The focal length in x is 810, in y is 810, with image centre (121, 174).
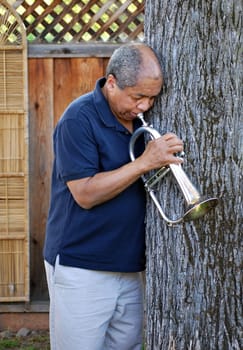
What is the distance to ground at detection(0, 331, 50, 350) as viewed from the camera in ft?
17.0

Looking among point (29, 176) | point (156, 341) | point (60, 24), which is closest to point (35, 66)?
point (60, 24)

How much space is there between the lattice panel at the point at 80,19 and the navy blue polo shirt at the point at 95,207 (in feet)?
6.59

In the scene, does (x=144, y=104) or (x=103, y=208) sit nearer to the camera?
(x=144, y=104)

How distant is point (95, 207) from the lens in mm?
3178

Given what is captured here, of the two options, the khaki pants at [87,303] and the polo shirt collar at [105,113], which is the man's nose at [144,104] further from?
the khaki pants at [87,303]

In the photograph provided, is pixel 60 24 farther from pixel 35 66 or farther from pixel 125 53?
pixel 125 53

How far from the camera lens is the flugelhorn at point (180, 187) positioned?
9.29 feet

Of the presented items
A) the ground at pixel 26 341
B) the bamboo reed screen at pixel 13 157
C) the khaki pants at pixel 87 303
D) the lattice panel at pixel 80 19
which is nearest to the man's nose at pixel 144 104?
the khaki pants at pixel 87 303

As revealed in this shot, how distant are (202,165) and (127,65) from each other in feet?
1.52

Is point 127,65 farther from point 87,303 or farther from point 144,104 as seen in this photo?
point 87,303

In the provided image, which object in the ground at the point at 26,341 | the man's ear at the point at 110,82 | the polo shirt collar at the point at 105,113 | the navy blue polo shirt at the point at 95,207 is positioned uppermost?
the man's ear at the point at 110,82

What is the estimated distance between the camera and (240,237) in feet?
9.95

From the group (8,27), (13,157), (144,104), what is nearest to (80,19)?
(8,27)

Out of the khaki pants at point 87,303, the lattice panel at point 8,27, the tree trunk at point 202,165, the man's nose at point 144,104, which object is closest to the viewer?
the tree trunk at point 202,165
